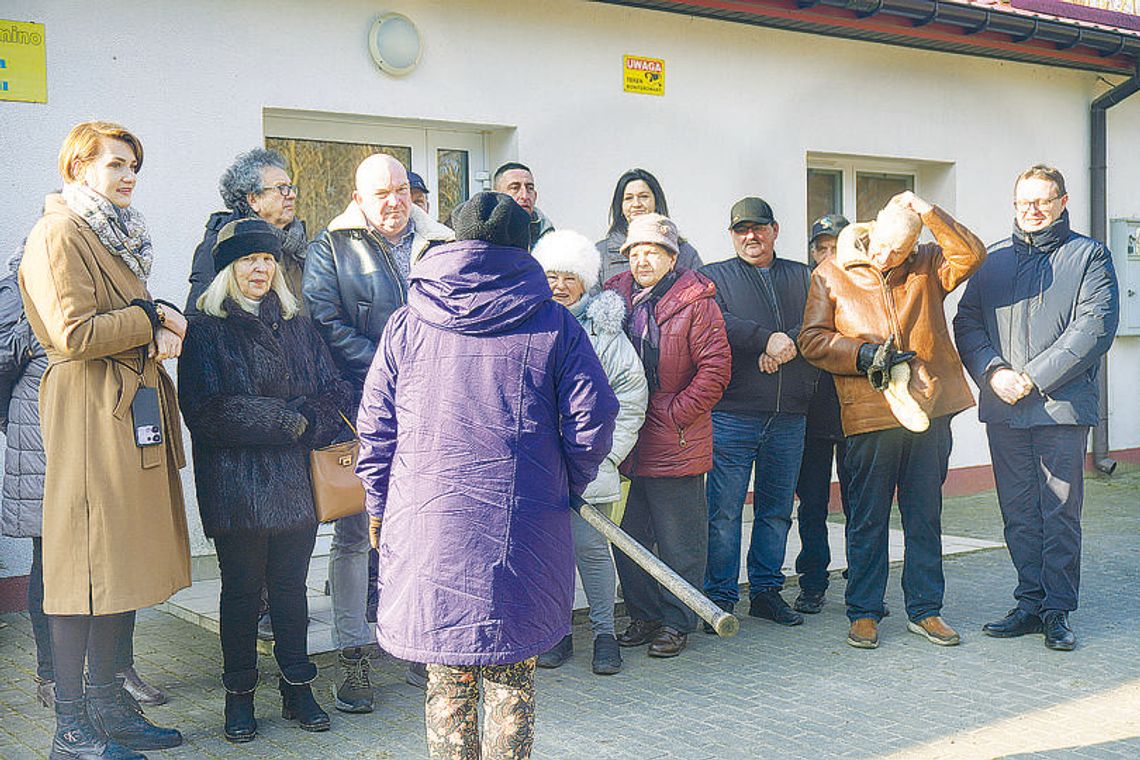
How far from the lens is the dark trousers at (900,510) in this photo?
5.77m

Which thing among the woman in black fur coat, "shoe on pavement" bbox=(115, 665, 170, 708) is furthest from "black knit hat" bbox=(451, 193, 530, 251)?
"shoe on pavement" bbox=(115, 665, 170, 708)

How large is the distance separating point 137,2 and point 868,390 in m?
4.26

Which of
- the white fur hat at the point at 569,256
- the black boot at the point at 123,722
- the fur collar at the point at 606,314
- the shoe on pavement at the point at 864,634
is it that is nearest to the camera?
the black boot at the point at 123,722

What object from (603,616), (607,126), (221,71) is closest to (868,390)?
(603,616)

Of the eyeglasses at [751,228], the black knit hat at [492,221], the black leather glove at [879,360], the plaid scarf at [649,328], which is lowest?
the black leather glove at [879,360]

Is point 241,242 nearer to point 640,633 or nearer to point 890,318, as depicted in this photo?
point 640,633

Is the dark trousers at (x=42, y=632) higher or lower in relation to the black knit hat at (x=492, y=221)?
lower

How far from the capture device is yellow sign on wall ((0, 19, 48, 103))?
245 inches

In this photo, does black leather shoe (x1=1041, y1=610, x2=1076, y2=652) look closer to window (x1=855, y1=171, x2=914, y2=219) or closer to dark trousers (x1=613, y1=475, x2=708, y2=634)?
dark trousers (x1=613, y1=475, x2=708, y2=634)

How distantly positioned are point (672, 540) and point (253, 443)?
2.06 metres

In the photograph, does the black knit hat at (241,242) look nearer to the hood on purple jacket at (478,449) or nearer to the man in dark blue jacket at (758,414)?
the hood on purple jacket at (478,449)

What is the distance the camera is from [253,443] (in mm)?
4520

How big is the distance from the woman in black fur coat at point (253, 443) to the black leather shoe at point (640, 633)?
1.67 meters

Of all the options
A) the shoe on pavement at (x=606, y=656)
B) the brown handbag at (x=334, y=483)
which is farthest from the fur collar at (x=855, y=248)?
the brown handbag at (x=334, y=483)
